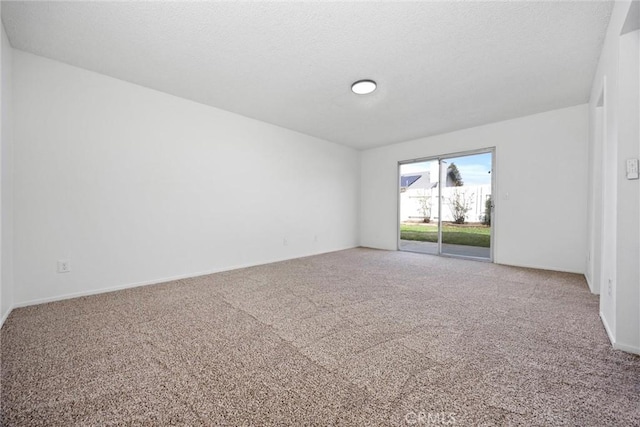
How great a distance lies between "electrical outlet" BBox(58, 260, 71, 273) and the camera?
259 cm

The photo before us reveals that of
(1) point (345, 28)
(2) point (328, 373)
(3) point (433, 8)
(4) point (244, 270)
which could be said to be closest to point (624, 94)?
(3) point (433, 8)

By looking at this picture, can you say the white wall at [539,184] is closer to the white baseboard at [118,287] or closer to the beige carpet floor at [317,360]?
the beige carpet floor at [317,360]

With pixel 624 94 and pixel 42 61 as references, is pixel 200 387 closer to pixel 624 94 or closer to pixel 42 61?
pixel 624 94

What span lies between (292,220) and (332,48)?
10.0ft

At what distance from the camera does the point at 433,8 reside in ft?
6.20

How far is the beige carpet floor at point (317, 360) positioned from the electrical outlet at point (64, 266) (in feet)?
1.11

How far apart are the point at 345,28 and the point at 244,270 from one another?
3237mm

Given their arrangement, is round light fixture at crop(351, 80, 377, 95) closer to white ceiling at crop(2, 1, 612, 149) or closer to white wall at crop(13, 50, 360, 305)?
white ceiling at crop(2, 1, 612, 149)

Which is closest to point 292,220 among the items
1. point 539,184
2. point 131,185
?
point 131,185

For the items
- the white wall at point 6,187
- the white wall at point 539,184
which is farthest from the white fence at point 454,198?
the white wall at point 6,187

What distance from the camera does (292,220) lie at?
4863mm

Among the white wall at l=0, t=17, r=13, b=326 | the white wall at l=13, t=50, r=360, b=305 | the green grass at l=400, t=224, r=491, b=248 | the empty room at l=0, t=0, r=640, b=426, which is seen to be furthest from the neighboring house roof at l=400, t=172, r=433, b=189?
the white wall at l=0, t=17, r=13, b=326

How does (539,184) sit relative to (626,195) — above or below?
above

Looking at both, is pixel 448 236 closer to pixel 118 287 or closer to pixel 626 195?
pixel 626 195
